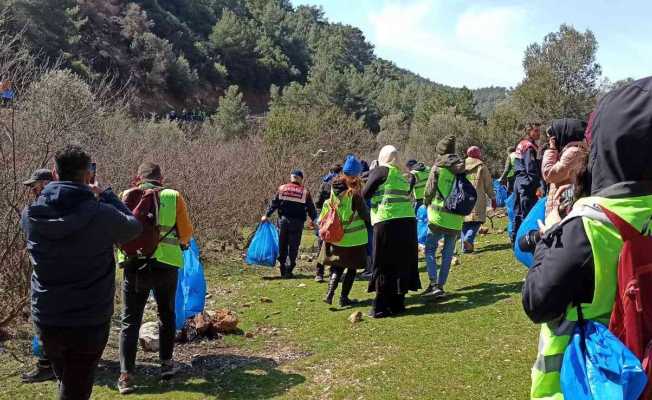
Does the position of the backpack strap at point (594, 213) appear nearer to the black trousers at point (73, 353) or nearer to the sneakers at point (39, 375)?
→ the black trousers at point (73, 353)

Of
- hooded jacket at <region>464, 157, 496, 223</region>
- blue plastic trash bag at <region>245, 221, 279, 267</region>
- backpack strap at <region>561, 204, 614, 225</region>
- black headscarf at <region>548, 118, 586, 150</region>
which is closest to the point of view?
backpack strap at <region>561, 204, 614, 225</region>

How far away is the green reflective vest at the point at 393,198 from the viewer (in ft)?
22.2

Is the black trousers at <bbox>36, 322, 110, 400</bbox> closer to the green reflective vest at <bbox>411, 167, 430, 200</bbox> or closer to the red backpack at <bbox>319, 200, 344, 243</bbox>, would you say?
the red backpack at <bbox>319, 200, 344, 243</bbox>

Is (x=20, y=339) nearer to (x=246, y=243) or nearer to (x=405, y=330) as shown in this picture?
(x=405, y=330)

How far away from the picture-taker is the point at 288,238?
10297 mm

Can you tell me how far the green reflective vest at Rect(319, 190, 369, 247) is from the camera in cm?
748

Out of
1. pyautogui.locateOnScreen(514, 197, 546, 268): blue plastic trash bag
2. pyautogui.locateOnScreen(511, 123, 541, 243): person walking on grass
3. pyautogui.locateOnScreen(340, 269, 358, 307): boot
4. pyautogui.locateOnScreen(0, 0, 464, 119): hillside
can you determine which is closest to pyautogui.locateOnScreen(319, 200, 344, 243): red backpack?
pyautogui.locateOnScreen(340, 269, 358, 307): boot

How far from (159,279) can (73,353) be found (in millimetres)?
1433

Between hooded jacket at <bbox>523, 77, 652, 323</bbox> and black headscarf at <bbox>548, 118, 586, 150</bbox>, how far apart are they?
184 centimetres

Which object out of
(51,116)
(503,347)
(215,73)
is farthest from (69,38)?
(503,347)

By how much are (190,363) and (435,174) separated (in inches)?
152

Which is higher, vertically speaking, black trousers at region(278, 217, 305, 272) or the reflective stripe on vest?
the reflective stripe on vest

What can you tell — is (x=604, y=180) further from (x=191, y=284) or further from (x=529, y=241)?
(x=191, y=284)

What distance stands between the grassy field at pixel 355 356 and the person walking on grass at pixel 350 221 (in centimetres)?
66
